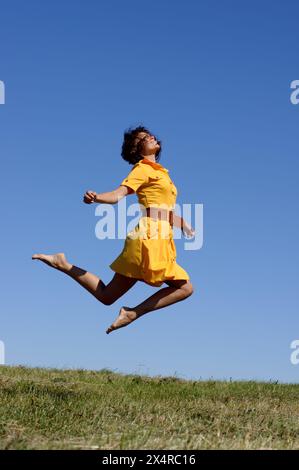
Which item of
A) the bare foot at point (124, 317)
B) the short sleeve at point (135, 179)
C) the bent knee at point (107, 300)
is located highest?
the short sleeve at point (135, 179)

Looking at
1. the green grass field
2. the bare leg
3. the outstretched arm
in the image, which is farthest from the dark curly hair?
the green grass field

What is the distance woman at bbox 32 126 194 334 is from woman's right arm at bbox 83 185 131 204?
0.06ft

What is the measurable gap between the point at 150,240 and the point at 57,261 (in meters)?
1.09

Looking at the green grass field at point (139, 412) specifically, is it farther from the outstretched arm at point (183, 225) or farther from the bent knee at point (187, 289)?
the outstretched arm at point (183, 225)

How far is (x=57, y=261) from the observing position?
7789 millimetres

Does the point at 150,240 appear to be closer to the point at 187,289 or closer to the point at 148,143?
the point at 187,289

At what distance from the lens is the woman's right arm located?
22.9ft

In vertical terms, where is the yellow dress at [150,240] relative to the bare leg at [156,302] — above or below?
above

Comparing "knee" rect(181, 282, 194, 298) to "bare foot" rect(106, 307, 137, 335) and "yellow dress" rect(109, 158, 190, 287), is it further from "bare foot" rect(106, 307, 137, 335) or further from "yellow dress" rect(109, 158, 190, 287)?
"bare foot" rect(106, 307, 137, 335)

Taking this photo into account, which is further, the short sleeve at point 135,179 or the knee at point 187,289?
the knee at point 187,289

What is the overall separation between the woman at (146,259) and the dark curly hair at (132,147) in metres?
0.33

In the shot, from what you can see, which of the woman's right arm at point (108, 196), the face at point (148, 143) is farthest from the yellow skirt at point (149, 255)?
the face at point (148, 143)

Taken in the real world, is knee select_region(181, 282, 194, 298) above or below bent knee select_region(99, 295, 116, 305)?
above

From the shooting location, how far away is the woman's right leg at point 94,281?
7.61 m
